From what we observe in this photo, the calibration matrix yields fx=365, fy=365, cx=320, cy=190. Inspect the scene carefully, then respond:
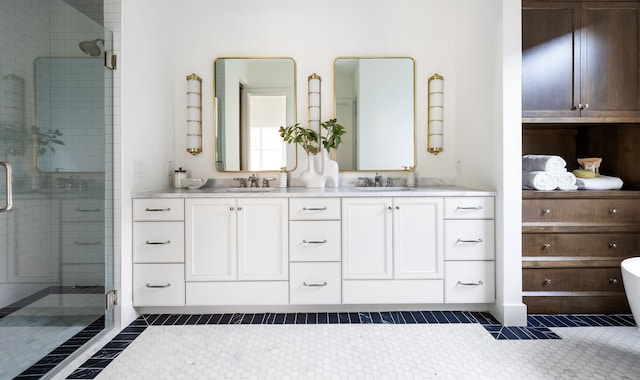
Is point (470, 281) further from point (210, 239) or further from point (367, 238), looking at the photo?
point (210, 239)

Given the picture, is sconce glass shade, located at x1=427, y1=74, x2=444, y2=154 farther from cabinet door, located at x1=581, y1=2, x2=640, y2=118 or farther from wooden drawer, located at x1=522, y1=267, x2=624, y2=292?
wooden drawer, located at x1=522, y1=267, x2=624, y2=292

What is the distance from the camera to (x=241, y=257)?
2428mm

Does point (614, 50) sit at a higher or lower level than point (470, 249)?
higher

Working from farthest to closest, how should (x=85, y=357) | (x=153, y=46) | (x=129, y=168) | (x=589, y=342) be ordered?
1. (x=153, y=46)
2. (x=129, y=168)
3. (x=589, y=342)
4. (x=85, y=357)

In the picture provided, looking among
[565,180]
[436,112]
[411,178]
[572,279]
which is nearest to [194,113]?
[411,178]

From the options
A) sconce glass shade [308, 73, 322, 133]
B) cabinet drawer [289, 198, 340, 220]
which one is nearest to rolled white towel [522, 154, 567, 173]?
cabinet drawer [289, 198, 340, 220]

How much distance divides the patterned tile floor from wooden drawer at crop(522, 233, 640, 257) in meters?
0.42

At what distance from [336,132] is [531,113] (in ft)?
4.51

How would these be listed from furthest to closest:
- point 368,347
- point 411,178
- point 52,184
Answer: point 411,178, point 368,347, point 52,184

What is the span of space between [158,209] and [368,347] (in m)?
1.57

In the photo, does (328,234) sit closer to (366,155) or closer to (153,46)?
(366,155)

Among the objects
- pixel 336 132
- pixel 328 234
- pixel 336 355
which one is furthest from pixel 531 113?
pixel 336 355

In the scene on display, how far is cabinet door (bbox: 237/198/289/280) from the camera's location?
243cm

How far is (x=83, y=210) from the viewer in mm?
2100
